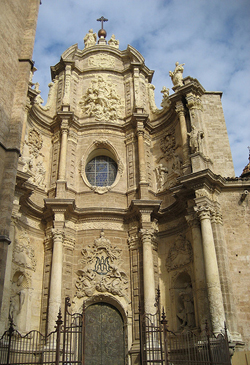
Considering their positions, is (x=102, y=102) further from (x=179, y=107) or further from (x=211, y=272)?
(x=211, y=272)

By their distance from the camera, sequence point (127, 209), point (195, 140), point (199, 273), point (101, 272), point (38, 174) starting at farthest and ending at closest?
point (38, 174) < point (127, 209) < point (195, 140) < point (101, 272) < point (199, 273)

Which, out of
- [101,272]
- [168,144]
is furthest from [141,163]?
[101,272]

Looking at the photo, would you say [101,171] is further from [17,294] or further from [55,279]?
[17,294]

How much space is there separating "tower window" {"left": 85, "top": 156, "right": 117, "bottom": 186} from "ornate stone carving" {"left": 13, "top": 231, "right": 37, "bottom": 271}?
3623mm

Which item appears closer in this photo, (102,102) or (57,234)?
(57,234)

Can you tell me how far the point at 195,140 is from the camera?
13.8 meters

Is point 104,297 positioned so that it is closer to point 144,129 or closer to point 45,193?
point 45,193

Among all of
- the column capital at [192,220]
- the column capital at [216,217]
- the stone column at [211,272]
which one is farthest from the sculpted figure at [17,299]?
the column capital at [216,217]

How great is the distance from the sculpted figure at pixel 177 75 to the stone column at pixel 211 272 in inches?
231

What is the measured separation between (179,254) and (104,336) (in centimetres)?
365

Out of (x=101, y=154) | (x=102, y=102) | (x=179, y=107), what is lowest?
(x=101, y=154)

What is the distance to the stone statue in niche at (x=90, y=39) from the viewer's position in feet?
62.7

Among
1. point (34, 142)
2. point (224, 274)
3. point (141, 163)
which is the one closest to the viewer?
point (224, 274)

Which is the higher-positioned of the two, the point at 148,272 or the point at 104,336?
the point at 148,272
